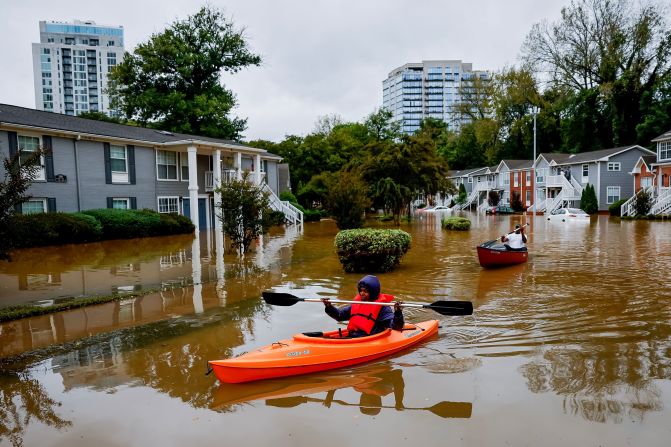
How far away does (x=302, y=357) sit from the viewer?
6469mm

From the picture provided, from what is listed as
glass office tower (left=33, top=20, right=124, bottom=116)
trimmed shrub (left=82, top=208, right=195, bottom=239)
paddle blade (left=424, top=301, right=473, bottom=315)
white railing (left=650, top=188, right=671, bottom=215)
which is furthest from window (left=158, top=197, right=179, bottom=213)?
glass office tower (left=33, top=20, right=124, bottom=116)

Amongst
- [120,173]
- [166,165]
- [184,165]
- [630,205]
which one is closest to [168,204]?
[166,165]

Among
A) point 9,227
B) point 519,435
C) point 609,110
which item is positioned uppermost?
point 609,110

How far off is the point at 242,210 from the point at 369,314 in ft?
37.2

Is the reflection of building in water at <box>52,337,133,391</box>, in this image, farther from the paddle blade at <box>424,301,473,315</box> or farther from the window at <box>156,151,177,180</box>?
the window at <box>156,151,177,180</box>

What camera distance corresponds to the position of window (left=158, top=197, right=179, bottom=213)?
2898 centimetres

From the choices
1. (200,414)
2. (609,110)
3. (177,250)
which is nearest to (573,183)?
(609,110)

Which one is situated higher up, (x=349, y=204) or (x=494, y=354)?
(x=349, y=204)

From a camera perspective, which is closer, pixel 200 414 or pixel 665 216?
pixel 200 414

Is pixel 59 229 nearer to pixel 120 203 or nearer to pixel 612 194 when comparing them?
pixel 120 203

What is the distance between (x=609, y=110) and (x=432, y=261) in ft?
169

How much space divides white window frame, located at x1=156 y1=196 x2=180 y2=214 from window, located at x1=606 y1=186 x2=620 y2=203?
134 ft

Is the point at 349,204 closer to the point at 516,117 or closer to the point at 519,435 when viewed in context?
the point at 519,435

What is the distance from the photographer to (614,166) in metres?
47.0
